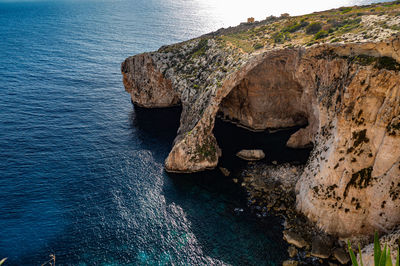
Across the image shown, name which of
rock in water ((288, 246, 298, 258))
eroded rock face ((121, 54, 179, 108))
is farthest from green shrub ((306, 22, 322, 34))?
rock in water ((288, 246, 298, 258))

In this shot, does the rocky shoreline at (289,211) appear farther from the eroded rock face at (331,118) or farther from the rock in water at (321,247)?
the eroded rock face at (331,118)

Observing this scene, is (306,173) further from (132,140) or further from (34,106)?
(34,106)

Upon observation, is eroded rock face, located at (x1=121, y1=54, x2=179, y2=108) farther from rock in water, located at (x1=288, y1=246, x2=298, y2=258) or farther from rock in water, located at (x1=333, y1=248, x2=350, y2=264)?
rock in water, located at (x1=333, y1=248, x2=350, y2=264)

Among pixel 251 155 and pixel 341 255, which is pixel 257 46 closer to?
pixel 251 155

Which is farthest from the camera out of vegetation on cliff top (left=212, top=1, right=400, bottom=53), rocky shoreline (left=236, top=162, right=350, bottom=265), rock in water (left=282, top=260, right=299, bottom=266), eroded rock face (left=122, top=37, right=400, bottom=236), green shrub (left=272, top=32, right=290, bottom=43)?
green shrub (left=272, top=32, right=290, bottom=43)

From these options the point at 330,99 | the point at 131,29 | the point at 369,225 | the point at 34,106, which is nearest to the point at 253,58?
the point at 330,99

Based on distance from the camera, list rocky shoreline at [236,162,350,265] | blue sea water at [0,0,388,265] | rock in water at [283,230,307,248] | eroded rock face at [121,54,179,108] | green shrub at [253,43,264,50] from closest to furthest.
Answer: rocky shoreline at [236,162,350,265]
rock in water at [283,230,307,248]
blue sea water at [0,0,388,265]
green shrub at [253,43,264,50]
eroded rock face at [121,54,179,108]

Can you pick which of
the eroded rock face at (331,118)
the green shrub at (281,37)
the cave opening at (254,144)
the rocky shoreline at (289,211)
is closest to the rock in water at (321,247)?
the rocky shoreline at (289,211)

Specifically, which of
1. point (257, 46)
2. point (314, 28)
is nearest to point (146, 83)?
point (257, 46)
